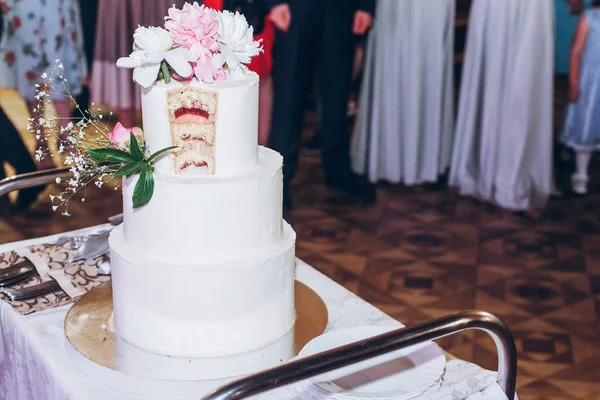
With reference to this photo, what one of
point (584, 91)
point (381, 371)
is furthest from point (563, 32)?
point (381, 371)

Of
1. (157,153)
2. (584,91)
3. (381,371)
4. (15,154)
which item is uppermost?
(157,153)

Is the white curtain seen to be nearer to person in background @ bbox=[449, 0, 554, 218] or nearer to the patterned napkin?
person in background @ bbox=[449, 0, 554, 218]

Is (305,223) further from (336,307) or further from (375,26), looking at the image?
(336,307)

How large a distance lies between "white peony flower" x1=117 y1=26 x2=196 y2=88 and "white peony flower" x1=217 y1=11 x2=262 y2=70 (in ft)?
0.31

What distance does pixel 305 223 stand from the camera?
175 inches

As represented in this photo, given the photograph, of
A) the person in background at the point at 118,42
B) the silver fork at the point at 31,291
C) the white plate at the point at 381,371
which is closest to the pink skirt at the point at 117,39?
the person in background at the point at 118,42

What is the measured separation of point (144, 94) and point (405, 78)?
336 cm

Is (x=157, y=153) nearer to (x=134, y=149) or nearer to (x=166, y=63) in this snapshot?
(x=134, y=149)

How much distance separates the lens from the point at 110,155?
168 centimetres

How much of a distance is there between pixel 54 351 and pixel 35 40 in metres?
3.21

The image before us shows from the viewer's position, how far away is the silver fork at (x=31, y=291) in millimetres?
2006

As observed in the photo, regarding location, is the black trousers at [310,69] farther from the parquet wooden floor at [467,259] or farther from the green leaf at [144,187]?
the green leaf at [144,187]

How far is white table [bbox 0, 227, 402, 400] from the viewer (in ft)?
5.38

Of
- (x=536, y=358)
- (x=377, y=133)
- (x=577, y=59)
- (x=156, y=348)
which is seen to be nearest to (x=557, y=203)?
(x=577, y=59)
